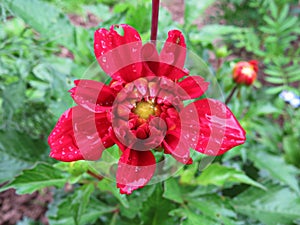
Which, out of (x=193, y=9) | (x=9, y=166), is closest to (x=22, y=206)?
(x=9, y=166)

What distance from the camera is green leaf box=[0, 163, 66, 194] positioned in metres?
0.64

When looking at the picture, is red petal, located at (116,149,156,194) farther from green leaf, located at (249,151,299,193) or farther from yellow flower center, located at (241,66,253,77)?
green leaf, located at (249,151,299,193)

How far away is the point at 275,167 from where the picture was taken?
1031mm

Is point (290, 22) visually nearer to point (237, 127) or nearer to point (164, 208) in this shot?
point (164, 208)

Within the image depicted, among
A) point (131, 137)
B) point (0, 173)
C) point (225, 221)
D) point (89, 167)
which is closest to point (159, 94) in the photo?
point (131, 137)

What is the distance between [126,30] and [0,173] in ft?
1.74

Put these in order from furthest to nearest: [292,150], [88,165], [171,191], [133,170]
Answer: [292,150] → [171,191] → [88,165] → [133,170]

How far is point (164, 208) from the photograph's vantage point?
2.53ft

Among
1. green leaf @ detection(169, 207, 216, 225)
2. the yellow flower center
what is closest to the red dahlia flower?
green leaf @ detection(169, 207, 216, 225)

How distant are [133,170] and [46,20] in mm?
578

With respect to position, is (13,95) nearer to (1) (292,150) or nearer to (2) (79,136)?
(2) (79,136)

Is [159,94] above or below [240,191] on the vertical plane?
above

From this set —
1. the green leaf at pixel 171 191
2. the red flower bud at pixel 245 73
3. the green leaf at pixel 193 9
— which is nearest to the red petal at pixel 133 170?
the green leaf at pixel 171 191

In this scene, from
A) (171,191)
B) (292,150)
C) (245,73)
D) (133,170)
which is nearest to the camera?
(133,170)
